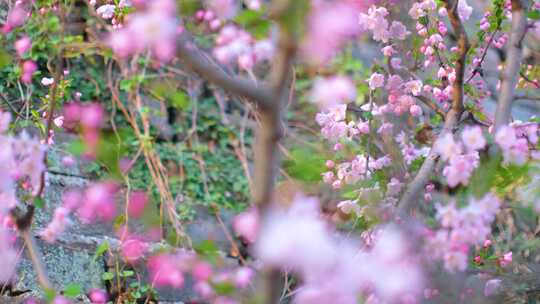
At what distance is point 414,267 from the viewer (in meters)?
1.24

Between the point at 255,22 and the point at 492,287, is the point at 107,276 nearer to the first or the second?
the point at 492,287

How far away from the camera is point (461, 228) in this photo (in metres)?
1.32

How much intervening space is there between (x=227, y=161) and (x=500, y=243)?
1.74 meters

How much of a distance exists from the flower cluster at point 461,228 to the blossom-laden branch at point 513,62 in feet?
1.54

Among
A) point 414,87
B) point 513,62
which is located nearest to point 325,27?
point 513,62

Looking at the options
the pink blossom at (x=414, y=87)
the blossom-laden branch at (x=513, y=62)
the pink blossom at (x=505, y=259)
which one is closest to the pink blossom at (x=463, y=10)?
the pink blossom at (x=414, y=87)

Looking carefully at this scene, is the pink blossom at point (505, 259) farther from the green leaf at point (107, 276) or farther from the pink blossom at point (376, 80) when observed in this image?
the green leaf at point (107, 276)

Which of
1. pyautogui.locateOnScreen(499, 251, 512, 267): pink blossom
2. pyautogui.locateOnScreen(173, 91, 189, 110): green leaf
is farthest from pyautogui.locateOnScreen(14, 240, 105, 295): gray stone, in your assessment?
pyautogui.locateOnScreen(499, 251, 512, 267): pink blossom

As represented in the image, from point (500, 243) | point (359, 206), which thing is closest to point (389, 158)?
point (359, 206)

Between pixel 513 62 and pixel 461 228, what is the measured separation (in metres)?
0.68

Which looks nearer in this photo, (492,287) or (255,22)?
(255,22)

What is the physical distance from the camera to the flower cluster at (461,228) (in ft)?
4.31

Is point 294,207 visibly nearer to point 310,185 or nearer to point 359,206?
point 359,206

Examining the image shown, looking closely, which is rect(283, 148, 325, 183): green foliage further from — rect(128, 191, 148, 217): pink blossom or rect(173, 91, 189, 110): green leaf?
rect(128, 191, 148, 217): pink blossom
